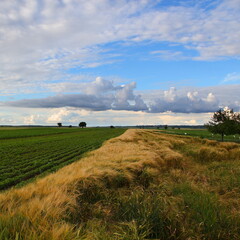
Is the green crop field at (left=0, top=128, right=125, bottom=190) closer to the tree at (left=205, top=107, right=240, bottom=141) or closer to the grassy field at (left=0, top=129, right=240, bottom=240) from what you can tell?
the grassy field at (left=0, top=129, right=240, bottom=240)

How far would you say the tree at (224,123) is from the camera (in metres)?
46.6

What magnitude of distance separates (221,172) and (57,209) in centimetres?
949

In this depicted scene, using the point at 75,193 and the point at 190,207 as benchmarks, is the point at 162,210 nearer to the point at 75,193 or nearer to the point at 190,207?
the point at 190,207

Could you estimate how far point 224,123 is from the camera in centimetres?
4762

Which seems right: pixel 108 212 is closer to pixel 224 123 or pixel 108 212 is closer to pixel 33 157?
pixel 33 157

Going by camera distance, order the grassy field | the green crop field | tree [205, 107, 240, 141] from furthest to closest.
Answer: tree [205, 107, 240, 141] < the green crop field < the grassy field

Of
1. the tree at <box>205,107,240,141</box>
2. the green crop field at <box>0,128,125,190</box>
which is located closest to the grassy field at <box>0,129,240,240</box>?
the green crop field at <box>0,128,125,190</box>

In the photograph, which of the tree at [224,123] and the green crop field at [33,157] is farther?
the tree at [224,123]

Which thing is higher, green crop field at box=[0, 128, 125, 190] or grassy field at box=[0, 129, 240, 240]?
grassy field at box=[0, 129, 240, 240]

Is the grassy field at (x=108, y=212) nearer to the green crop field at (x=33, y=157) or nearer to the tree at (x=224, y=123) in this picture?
the green crop field at (x=33, y=157)

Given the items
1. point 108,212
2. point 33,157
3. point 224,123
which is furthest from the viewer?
point 224,123

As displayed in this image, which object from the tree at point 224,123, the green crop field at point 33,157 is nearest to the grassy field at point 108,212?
the green crop field at point 33,157

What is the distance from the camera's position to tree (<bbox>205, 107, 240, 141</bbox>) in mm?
46569

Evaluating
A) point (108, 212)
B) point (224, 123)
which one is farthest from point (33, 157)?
point (224, 123)
